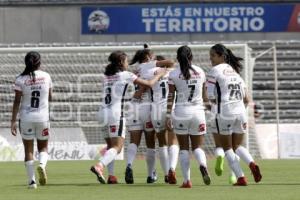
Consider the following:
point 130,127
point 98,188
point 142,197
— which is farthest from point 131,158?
point 142,197

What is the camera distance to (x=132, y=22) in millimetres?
34500

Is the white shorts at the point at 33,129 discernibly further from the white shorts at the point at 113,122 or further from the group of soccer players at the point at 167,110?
the white shorts at the point at 113,122

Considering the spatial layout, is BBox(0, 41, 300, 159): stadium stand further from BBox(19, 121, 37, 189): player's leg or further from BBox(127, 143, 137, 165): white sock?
BBox(19, 121, 37, 189): player's leg

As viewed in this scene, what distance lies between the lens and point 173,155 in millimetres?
14758

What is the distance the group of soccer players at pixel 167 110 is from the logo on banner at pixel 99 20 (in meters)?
19.1

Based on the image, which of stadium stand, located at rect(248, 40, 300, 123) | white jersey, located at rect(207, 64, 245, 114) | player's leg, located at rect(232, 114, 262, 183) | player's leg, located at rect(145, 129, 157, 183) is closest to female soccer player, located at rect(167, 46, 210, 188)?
white jersey, located at rect(207, 64, 245, 114)

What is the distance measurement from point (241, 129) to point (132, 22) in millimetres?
20736

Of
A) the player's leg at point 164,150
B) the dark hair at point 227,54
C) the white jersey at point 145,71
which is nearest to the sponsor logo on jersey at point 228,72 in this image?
the dark hair at point 227,54

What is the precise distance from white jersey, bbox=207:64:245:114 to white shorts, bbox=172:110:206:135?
0.35m

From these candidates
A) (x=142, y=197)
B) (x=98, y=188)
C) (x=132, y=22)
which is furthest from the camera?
(x=132, y=22)

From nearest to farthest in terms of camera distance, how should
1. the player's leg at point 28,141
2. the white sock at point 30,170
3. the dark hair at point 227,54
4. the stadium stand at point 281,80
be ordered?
1. the dark hair at point 227,54
2. the white sock at point 30,170
3. the player's leg at point 28,141
4. the stadium stand at point 281,80

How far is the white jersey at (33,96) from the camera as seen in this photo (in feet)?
46.8

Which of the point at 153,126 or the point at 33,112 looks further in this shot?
the point at 153,126

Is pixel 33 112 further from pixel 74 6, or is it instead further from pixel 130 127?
pixel 74 6
